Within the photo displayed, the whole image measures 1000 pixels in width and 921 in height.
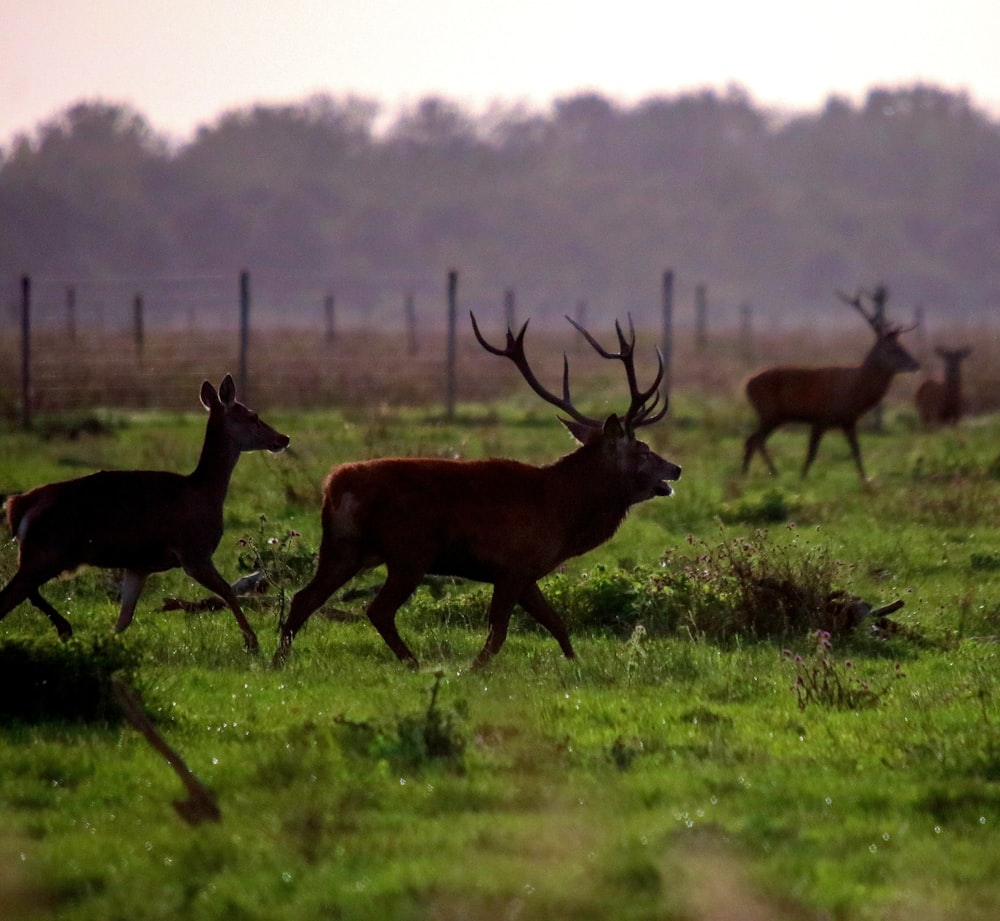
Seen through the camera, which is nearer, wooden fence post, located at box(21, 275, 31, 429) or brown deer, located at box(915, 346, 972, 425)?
wooden fence post, located at box(21, 275, 31, 429)

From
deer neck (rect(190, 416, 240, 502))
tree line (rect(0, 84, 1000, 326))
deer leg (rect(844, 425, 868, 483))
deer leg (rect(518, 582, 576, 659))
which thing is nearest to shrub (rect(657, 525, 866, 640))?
deer leg (rect(518, 582, 576, 659))

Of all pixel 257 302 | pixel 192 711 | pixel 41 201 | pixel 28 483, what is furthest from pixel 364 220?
pixel 192 711

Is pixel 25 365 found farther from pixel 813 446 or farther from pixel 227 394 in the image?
pixel 227 394

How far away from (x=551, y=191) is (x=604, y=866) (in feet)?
346

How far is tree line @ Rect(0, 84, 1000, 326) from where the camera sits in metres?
92.4

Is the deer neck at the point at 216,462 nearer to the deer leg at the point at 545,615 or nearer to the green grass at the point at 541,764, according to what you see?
the green grass at the point at 541,764

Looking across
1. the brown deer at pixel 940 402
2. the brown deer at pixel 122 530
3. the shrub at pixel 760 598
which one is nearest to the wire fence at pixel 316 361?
the brown deer at pixel 940 402

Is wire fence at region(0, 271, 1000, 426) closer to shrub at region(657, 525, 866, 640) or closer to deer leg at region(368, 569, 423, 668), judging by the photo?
shrub at region(657, 525, 866, 640)

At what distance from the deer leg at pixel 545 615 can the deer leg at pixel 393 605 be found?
2.28 ft

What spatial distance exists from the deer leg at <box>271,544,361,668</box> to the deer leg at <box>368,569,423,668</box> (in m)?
0.21

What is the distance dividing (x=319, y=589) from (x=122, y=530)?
1074mm

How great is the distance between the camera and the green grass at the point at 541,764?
5199 millimetres

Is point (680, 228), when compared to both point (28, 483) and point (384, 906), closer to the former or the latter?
point (28, 483)

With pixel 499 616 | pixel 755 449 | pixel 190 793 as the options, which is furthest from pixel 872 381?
pixel 190 793
